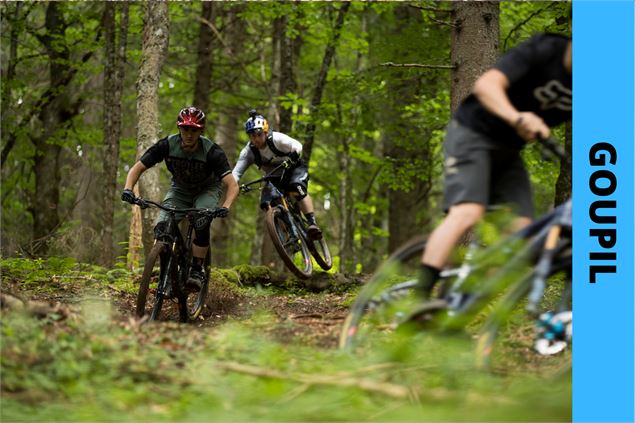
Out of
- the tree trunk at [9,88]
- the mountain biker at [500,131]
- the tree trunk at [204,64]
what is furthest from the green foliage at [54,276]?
the tree trunk at [9,88]

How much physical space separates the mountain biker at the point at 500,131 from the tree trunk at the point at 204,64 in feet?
44.5

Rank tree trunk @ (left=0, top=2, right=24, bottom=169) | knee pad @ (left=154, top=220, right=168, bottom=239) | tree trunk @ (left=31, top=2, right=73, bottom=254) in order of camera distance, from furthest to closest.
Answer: tree trunk @ (left=31, top=2, right=73, bottom=254) → tree trunk @ (left=0, top=2, right=24, bottom=169) → knee pad @ (left=154, top=220, right=168, bottom=239)

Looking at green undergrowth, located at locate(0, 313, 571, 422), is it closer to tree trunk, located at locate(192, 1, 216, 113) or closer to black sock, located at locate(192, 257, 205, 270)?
black sock, located at locate(192, 257, 205, 270)

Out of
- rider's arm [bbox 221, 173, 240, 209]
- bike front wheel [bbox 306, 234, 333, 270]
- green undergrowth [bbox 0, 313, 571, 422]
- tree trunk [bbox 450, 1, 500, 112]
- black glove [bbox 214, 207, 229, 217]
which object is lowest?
green undergrowth [bbox 0, 313, 571, 422]

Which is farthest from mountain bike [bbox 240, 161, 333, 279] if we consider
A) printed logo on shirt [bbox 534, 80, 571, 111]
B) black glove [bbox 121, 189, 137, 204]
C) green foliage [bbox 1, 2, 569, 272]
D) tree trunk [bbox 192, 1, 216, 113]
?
tree trunk [bbox 192, 1, 216, 113]

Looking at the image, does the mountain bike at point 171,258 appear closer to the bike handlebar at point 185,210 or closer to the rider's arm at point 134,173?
the bike handlebar at point 185,210

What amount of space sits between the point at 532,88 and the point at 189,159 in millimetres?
4771

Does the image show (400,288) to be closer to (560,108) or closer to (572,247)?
(572,247)

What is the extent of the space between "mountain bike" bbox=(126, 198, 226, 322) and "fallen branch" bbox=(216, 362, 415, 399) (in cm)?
360

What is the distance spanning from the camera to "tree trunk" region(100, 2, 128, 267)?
15109 millimetres

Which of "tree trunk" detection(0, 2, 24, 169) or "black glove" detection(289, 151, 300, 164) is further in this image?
"tree trunk" detection(0, 2, 24, 169)

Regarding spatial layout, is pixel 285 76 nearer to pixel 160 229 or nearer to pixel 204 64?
pixel 204 64

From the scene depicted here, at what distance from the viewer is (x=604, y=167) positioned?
16.6 feet

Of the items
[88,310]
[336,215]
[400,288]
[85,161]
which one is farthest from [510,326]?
[336,215]
